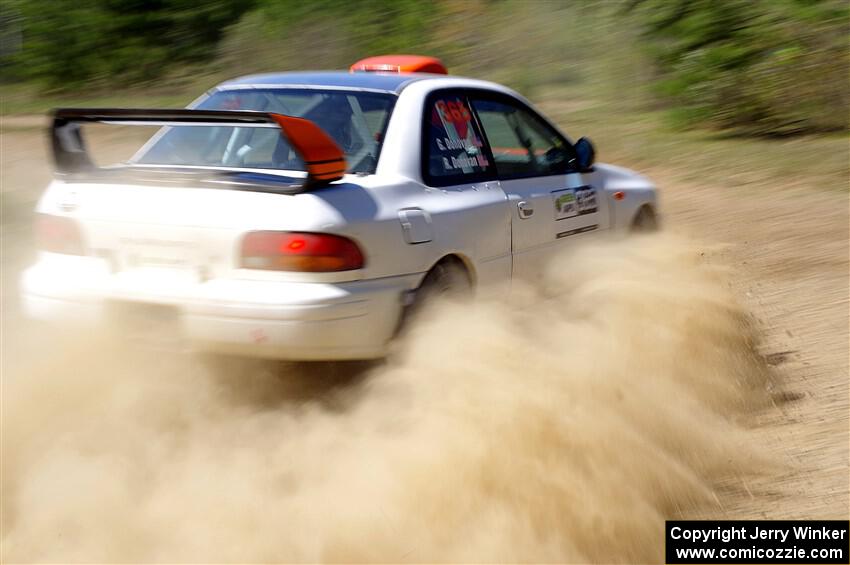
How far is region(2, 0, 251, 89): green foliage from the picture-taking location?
81.4ft

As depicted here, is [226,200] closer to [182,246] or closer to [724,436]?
[182,246]

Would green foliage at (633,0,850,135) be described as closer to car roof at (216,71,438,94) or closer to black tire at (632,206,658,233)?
black tire at (632,206,658,233)

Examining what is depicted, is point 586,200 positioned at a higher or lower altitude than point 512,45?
higher

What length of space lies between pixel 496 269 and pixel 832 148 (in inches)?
375

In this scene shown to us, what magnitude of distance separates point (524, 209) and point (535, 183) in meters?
0.27

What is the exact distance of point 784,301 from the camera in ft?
23.7

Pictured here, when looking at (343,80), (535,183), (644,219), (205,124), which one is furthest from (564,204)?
(205,124)

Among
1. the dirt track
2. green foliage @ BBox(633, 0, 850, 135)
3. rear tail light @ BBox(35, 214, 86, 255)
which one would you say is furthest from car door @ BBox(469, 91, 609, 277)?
green foliage @ BBox(633, 0, 850, 135)

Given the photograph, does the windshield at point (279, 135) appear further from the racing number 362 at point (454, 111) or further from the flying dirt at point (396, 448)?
the flying dirt at point (396, 448)

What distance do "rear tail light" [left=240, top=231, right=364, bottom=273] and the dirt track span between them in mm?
1352

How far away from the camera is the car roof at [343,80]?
5422 millimetres

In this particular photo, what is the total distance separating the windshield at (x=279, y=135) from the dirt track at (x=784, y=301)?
1.19 metres

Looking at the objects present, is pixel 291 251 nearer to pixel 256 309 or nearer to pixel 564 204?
pixel 256 309

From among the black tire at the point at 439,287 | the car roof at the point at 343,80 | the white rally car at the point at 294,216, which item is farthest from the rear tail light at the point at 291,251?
the car roof at the point at 343,80
